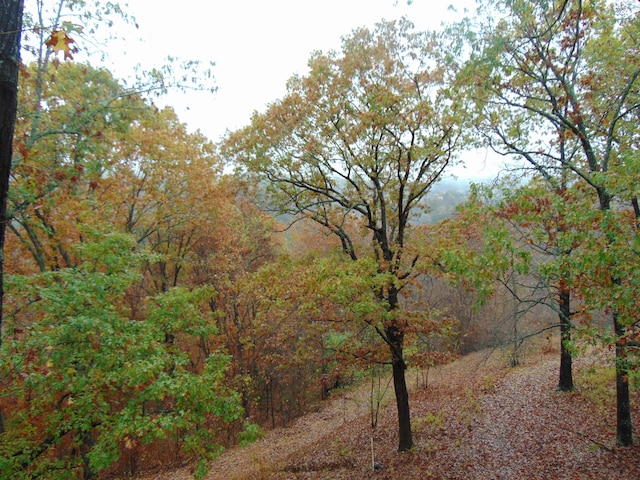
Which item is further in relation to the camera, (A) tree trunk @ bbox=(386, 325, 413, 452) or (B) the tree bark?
(A) tree trunk @ bbox=(386, 325, 413, 452)

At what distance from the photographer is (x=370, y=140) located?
8781 mm

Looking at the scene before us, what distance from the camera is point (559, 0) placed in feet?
21.9

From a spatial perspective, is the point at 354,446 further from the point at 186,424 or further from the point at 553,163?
the point at 553,163

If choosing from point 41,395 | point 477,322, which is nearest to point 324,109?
point 41,395

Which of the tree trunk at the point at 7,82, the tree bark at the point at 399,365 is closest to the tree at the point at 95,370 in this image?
the tree trunk at the point at 7,82

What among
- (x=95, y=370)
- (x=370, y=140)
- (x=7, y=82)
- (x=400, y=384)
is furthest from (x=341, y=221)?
(x=7, y=82)

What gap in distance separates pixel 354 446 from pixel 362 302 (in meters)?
6.27

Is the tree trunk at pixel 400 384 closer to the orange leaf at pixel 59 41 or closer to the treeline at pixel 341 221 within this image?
the treeline at pixel 341 221

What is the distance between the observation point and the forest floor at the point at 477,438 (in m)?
8.02

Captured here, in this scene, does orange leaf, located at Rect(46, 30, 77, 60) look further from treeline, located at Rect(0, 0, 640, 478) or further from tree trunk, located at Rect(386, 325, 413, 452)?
tree trunk, located at Rect(386, 325, 413, 452)

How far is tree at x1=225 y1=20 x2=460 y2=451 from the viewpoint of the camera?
8547mm

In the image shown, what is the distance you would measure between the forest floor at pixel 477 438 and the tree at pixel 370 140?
47.7 inches

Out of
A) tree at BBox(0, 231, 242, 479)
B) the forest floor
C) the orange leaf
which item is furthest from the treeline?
the orange leaf

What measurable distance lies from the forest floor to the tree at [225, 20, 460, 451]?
1211 millimetres
